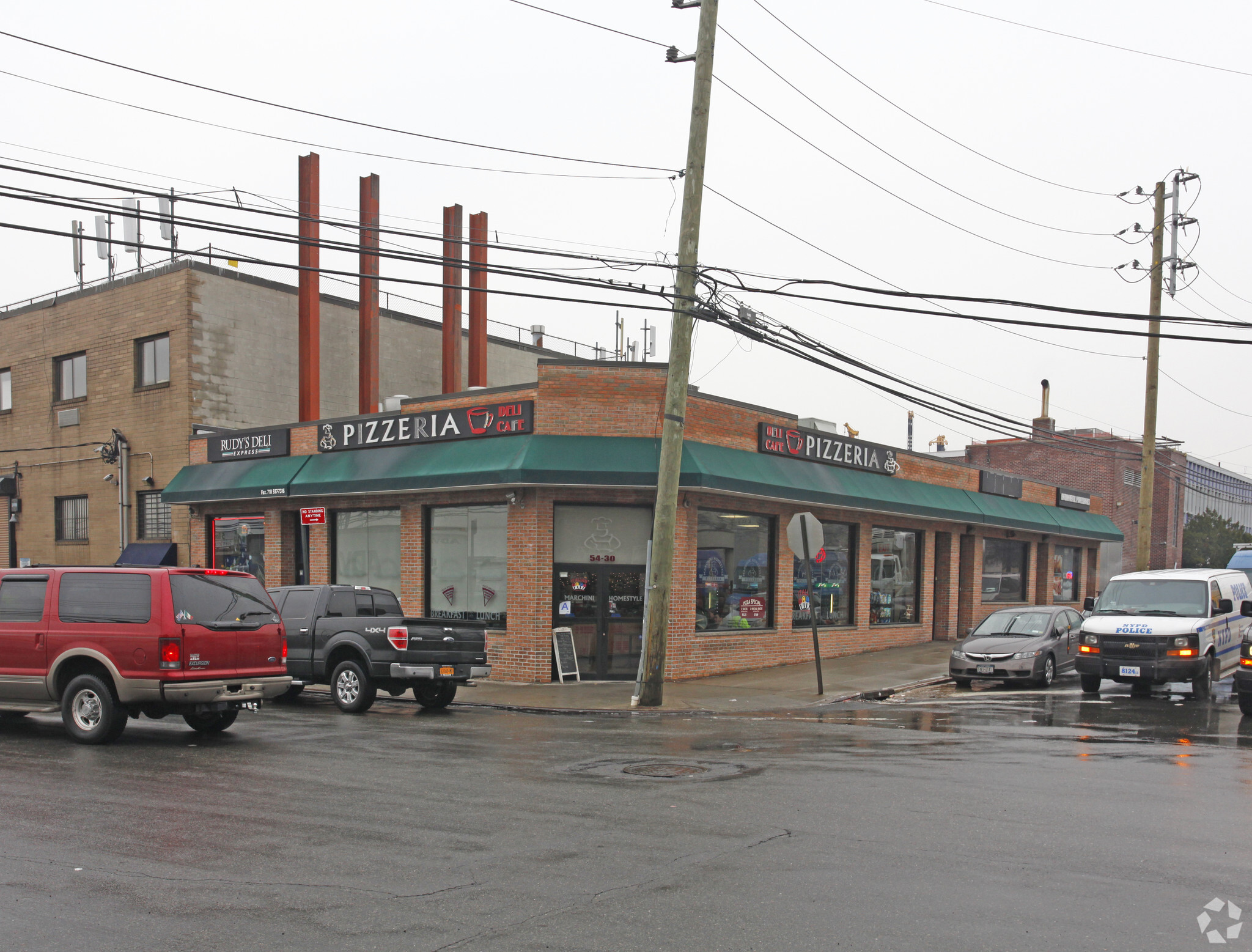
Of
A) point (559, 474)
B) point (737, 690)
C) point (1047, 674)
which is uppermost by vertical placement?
point (559, 474)

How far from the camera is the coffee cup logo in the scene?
20.7 meters

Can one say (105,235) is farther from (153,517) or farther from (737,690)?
(737,690)

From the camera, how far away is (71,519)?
3058 centimetres

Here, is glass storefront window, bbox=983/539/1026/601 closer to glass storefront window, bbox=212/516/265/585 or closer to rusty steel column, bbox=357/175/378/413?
rusty steel column, bbox=357/175/378/413

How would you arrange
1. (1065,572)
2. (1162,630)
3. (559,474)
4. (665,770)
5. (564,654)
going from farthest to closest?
(1065,572) < (564,654) < (559,474) < (1162,630) < (665,770)

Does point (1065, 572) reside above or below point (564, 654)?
above

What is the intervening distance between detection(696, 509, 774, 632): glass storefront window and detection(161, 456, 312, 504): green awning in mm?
9148

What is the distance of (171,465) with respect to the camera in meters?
27.7

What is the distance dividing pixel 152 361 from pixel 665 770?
912 inches

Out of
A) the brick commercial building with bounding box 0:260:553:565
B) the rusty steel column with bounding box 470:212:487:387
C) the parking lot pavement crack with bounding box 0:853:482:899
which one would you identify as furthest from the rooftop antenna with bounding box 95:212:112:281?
the parking lot pavement crack with bounding box 0:853:482:899

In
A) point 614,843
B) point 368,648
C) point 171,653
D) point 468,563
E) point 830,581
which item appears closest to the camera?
point 614,843

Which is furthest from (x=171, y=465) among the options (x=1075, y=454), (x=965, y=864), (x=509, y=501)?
(x=1075, y=454)

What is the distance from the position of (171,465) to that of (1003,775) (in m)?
23.4

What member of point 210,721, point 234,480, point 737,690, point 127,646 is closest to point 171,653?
point 127,646
